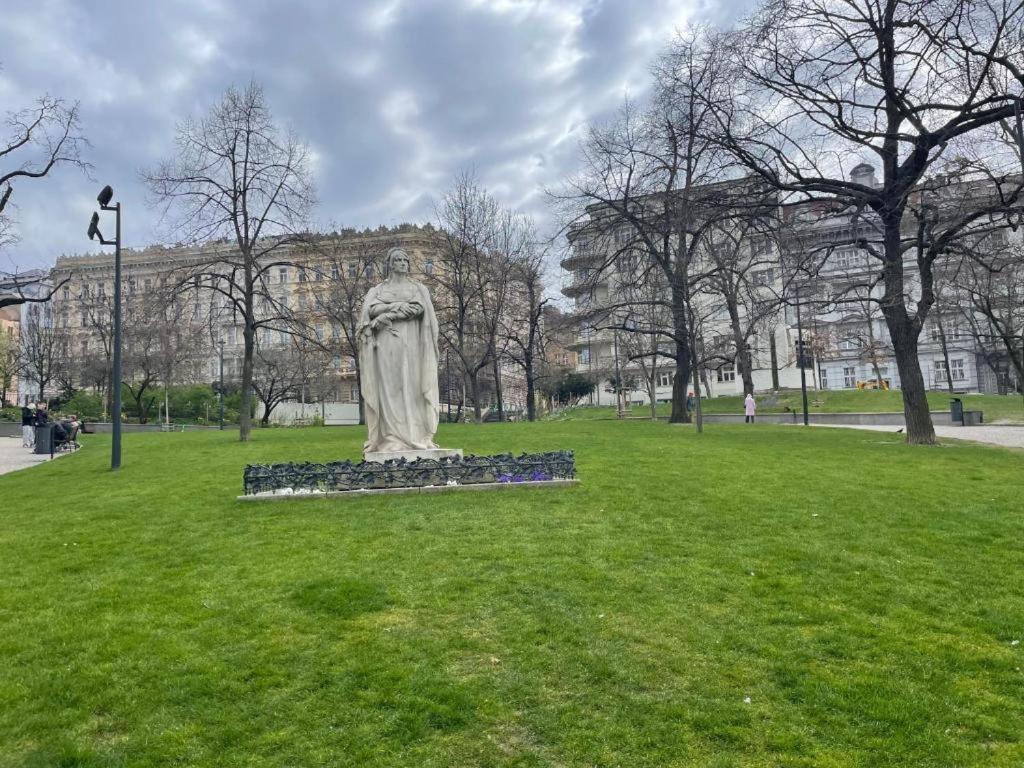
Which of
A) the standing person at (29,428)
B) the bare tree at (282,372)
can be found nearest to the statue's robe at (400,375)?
the standing person at (29,428)

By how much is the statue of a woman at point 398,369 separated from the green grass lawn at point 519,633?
2373 millimetres

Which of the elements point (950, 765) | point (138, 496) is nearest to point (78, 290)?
point (138, 496)

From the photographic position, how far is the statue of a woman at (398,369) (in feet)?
38.5

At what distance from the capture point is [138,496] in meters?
10.8

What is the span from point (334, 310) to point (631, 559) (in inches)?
1460

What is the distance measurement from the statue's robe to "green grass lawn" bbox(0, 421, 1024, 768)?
93.5 inches

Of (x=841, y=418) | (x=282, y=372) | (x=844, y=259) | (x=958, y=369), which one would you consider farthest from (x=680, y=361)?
(x=958, y=369)

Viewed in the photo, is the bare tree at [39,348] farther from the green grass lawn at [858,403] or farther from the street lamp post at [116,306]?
the green grass lawn at [858,403]

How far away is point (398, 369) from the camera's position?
38.7ft

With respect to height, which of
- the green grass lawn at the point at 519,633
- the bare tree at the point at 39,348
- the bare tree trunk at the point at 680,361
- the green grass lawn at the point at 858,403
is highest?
the bare tree at the point at 39,348

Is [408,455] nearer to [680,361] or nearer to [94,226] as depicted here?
[94,226]

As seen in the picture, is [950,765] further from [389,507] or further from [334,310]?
[334,310]

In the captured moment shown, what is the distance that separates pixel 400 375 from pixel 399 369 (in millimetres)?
105

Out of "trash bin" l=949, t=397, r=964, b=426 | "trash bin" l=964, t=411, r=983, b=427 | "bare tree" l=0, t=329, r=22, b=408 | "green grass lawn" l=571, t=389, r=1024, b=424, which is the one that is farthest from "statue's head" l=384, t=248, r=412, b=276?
"bare tree" l=0, t=329, r=22, b=408
